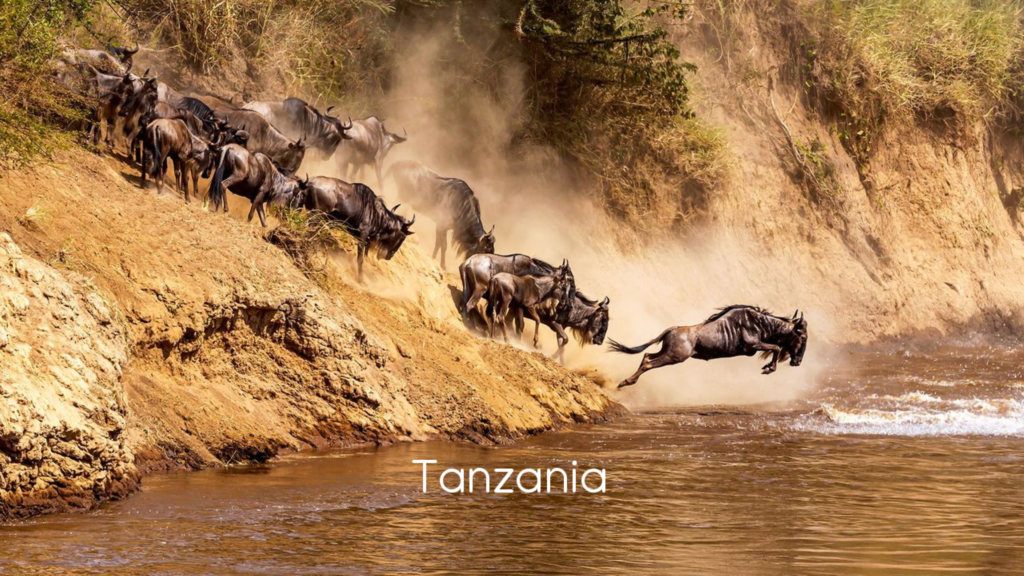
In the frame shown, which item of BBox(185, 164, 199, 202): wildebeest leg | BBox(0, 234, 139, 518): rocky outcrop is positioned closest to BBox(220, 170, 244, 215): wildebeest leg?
BBox(185, 164, 199, 202): wildebeest leg

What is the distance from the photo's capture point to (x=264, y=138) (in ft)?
→ 53.1

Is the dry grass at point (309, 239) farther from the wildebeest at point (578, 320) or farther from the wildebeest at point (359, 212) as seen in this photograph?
the wildebeest at point (578, 320)

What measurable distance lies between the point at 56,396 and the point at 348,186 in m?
7.33

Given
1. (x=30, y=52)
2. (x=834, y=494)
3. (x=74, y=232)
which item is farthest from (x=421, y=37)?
(x=834, y=494)

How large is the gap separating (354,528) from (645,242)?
16.2 metres

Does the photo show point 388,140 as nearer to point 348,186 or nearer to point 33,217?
point 348,186

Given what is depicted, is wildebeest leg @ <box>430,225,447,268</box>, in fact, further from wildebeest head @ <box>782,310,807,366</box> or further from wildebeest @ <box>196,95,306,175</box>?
wildebeest head @ <box>782,310,807,366</box>

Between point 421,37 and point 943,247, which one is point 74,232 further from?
point 943,247

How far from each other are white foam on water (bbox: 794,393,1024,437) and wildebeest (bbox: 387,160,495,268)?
5.60 m

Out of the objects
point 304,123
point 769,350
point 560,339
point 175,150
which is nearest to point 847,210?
point 769,350

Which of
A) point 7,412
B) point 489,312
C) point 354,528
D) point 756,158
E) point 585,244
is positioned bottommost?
point 354,528

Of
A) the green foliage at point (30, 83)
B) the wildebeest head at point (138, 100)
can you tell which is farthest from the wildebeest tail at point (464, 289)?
the green foliage at point (30, 83)

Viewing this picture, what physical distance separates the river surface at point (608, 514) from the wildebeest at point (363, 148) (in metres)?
6.56

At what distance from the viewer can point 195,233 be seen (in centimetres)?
1162
